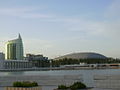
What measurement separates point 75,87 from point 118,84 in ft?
16.0

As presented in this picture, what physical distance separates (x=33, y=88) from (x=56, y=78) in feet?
23.7

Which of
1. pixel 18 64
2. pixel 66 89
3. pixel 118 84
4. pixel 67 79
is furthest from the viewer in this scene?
pixel 18 64

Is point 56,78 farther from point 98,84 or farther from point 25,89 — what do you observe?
point 25,89

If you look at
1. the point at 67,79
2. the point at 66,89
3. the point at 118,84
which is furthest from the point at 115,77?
the point at 66,89

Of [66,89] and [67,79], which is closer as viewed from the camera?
[66,89]

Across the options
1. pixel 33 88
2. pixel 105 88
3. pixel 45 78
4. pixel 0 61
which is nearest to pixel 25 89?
pixel 33 88

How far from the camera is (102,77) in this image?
18391 millimetres

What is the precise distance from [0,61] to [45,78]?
167662 mm

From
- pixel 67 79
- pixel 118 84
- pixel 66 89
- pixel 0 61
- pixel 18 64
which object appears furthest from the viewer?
pixel 18 64

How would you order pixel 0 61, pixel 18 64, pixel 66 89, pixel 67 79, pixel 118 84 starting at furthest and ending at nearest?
pixel 18 64 → pixel 0 61 → pixel 67 79 → pixel 118 84 → pixel 66 89

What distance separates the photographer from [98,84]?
18.6 meters

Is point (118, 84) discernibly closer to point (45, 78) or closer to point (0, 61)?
point (45, 78)

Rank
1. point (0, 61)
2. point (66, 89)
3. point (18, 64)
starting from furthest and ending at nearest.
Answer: point (18, 64), point (0, 61), point (66, 89)

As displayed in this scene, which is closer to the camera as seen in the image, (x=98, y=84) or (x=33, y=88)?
(x=33, y=88)
